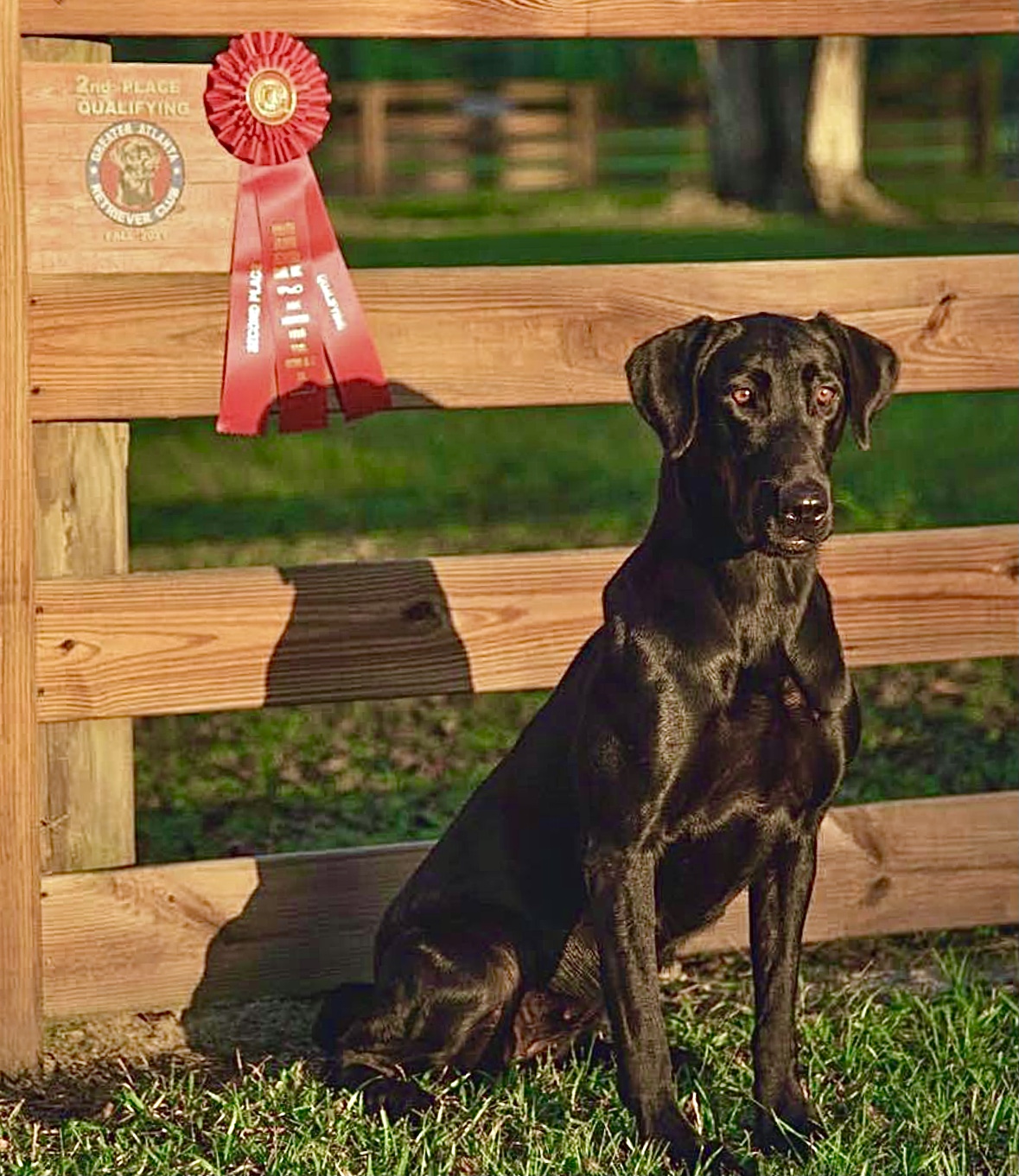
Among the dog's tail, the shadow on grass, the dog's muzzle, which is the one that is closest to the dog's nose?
the dog's muzzle

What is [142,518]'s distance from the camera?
35.4 ft

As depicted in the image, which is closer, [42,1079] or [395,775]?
[42,1079]

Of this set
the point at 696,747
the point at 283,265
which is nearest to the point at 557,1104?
the point at 696,747

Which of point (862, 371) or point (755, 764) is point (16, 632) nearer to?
point (755, 764)

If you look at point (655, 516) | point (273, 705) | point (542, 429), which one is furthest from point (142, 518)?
point (655, 516)

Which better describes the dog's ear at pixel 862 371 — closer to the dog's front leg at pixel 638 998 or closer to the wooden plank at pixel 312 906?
the dog's front leg at pixel 638 998

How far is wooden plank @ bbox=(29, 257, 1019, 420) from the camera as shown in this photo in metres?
4.38

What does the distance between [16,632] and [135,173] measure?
91 cm

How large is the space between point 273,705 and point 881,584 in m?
1.35

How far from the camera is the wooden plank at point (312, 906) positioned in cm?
459

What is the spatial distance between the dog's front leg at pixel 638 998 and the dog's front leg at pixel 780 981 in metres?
0.20

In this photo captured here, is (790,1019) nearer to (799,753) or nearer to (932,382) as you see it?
(799,753)

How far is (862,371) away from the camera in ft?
13.0

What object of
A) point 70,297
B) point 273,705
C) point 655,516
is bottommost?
point 273,705
